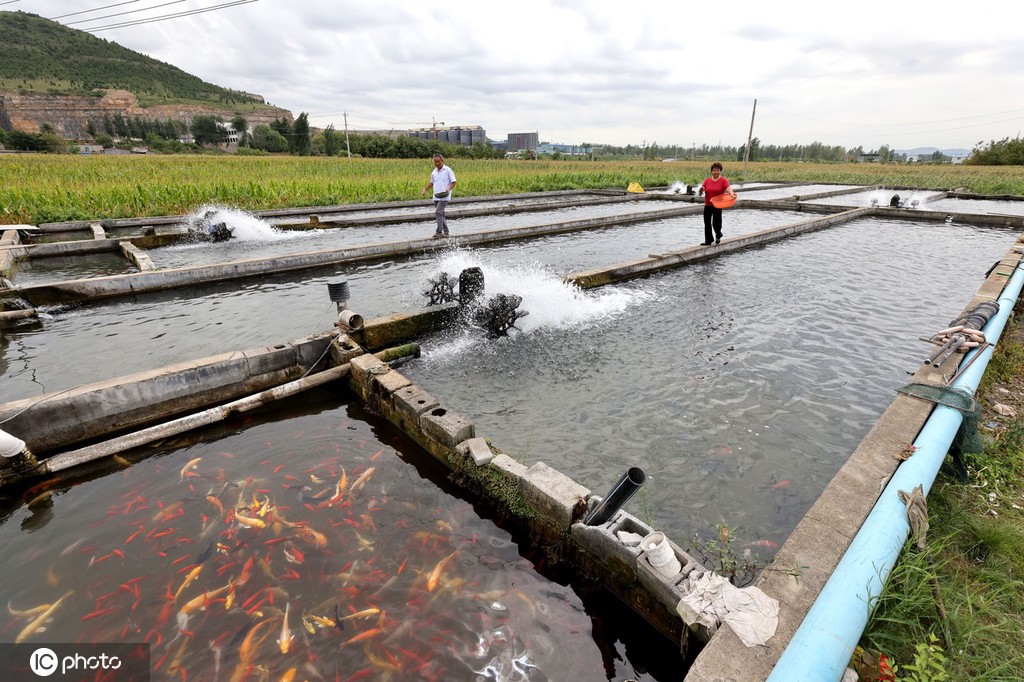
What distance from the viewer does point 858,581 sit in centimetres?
272

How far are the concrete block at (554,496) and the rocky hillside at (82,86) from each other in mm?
175383

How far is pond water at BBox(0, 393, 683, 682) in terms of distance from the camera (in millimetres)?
3160

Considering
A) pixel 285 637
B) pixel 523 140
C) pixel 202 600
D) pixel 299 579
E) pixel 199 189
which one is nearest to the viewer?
pixel 285 637

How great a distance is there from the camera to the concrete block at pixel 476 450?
452 centimetres

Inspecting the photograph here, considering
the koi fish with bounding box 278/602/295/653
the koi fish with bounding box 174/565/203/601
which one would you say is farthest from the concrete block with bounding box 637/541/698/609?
the koi fish with bounding box 174/565/203/601

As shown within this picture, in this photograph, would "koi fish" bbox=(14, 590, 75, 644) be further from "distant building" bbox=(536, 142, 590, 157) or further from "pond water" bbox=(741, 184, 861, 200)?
"distant building" bbox=(536, 142, 590, 157)

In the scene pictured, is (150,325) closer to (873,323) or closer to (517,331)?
(517,331)

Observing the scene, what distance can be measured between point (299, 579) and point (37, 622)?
1.78 m

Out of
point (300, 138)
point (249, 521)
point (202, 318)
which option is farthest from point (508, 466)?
point (300, 138)

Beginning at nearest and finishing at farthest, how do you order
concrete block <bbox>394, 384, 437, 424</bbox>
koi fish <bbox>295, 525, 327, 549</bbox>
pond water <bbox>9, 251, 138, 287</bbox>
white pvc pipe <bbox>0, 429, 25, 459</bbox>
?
koi fish <bbox>295, 525, 327, 549</bbox> < white pvc pipe <bbox>0, 429, 25, 459</bbox> < concrete block <bbox>394, 384, 437, 424</bbox> < pond water <bbox>9, 251, 138, 287</bbox>

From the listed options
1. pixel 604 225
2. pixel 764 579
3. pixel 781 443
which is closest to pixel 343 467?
pixel 764 579

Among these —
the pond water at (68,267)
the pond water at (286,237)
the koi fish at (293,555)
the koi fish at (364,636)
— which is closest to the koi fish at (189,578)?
the koi fish at (293,555)

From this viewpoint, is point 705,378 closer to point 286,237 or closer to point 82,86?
point 286,237

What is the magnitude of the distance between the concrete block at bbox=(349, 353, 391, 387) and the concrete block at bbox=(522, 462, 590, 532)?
2835 millimetres
